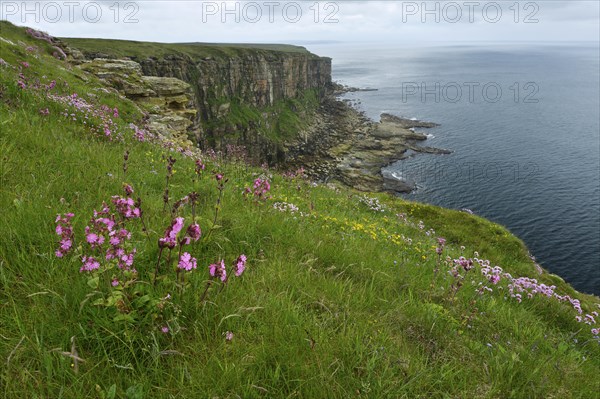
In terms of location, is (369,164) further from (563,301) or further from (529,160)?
(563,301)

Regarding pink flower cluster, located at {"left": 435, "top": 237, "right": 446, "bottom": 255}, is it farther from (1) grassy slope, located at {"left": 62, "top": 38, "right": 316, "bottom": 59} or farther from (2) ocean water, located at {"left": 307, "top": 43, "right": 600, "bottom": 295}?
(1) grassy slope, located at {"left": 62, "top": 38, "right": 316, "bottom": 59}

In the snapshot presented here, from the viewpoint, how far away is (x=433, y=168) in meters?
84.0

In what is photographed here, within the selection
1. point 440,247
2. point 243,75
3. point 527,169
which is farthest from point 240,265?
point 243,75

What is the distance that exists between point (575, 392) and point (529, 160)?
9740 centimetres

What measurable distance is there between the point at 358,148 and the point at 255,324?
102 metres

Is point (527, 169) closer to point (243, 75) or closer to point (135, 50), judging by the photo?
point (243, 75)

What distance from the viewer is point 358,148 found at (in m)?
103

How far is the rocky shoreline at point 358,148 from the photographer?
79562mm

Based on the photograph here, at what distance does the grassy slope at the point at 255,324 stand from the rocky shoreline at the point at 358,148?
69166 millimetres

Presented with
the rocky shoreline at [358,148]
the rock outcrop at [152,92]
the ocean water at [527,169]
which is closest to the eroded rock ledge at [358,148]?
the rocky shoreline at [358,148]

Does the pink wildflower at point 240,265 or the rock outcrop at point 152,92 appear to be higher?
the rock outcrop at point 152,92

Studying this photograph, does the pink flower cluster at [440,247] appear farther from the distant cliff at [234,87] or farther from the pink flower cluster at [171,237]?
the distant cliff at [234,87]

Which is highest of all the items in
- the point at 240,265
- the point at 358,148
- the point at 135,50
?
the point at 135,50

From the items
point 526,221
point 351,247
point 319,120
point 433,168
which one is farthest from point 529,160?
point 351,247
